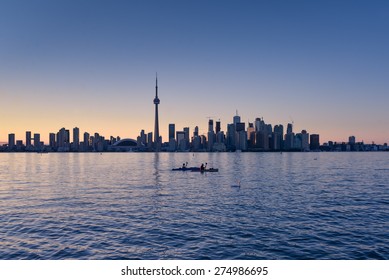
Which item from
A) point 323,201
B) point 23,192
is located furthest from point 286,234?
point 23,192

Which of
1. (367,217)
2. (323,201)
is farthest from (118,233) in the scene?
(323,201)

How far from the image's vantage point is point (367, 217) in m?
39.2

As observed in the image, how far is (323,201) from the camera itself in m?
51.2

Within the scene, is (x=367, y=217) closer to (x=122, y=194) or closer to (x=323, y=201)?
(x=323, y=201)

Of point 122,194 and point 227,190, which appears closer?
point 122,194

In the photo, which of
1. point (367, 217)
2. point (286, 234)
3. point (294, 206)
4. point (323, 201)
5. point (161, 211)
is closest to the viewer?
point (286, 234)

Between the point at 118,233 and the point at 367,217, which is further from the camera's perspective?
the point at 367,217
